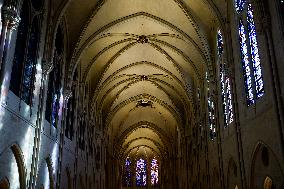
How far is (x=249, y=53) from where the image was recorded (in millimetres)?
15172

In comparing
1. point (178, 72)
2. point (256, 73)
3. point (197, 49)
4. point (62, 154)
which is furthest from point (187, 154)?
point (256, 73)

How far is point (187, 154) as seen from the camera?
33.6 meters

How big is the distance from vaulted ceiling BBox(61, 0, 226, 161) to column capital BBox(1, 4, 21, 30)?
8.28 meters

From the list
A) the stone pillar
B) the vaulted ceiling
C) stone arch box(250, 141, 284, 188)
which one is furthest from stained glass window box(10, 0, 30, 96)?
stone arch box(250, 141, 284, 188)

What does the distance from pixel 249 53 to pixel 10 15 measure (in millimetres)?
9830

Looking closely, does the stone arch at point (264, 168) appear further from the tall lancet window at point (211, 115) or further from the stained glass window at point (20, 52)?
the stained glass window at point (20, 52)

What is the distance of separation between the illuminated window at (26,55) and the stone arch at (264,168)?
32.8 ft

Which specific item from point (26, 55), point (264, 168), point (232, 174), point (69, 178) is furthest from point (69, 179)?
point (264, 168)

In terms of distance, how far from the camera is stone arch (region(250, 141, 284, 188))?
12.1 meters

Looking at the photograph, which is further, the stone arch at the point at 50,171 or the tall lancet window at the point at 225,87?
the tall lancet window at the point at 225,87

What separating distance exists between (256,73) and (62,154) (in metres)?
11.6

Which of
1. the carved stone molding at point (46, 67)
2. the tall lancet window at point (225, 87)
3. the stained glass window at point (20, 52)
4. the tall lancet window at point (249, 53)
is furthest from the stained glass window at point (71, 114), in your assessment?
the tall lancet window at point (249, 53)

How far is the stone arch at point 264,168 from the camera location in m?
12.1

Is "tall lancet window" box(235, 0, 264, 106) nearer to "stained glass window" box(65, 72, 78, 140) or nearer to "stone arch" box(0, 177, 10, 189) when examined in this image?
"stone arch" box(0, 177, 10, 189)
